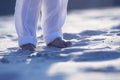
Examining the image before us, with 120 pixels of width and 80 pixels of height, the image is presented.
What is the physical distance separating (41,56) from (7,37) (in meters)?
1.06

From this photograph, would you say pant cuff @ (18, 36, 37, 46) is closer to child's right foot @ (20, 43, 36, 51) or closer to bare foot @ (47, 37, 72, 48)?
child's right foot @ (20, 43, 36, 51)

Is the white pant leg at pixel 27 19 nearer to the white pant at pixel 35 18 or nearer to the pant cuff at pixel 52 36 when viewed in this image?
the white pant at pixel 35 18

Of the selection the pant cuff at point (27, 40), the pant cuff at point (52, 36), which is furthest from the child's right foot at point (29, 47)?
the pant cuff at point (52, 36)

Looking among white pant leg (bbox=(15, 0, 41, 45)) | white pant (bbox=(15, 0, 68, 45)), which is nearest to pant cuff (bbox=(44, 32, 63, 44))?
white pant (bbox=(15, 0, 68, 45))

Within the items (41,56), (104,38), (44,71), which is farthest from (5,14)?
(44,71)

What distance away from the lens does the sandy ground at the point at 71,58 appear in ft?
8.18

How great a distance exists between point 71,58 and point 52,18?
0.55 metres

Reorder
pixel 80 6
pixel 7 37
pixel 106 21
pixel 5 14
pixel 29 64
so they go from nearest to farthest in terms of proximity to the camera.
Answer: pixel 29 64 < pixel 7 37 < pixel 106 21 < pixel 5 14 < pixel 80 6

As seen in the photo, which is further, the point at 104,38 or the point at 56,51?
the point at 104,38

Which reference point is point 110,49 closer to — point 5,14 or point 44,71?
point 44,71

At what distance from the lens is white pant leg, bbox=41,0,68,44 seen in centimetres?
330

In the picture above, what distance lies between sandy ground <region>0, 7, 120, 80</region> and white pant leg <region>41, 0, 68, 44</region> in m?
0.11

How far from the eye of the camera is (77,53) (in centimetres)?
301

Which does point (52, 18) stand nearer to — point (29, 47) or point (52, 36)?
point (52, 36)
